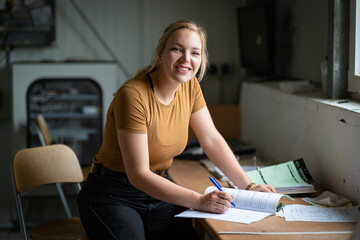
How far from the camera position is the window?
7.03 ft

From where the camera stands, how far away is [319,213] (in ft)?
5.75

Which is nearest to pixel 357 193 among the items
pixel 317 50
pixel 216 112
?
pixel 317 50

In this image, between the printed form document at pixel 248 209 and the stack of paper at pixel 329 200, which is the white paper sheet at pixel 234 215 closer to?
the printed form document at pixel 248 209

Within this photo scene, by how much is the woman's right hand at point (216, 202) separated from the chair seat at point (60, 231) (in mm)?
709

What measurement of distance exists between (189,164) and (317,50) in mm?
1003

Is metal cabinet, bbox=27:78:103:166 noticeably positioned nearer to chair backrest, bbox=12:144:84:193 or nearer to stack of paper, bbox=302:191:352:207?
chair backrest, bbox=12:144:84:193

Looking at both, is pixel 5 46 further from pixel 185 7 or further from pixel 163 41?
pixel 163 41

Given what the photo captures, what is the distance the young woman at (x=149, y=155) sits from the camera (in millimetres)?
1742

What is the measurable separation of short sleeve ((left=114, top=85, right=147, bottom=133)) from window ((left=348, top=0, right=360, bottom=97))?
1.00m

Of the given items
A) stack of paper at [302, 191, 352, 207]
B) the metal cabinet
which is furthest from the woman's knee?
the metal cabinet

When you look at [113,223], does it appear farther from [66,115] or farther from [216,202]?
[66,115]

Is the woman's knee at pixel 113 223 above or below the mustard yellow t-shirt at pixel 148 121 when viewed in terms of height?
below

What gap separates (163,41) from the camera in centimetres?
190

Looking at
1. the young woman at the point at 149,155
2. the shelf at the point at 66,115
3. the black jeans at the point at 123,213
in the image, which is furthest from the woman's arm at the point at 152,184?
the shelf at the point at 66,115
